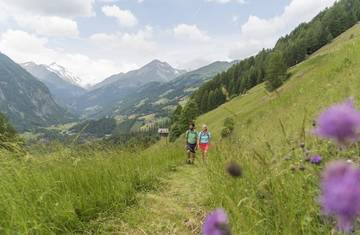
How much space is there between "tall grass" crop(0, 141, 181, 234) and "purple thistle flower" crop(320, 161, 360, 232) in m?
4.26

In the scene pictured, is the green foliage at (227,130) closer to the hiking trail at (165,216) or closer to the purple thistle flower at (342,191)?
the hiking trail at (165,216)

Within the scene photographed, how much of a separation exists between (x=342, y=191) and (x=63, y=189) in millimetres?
6113

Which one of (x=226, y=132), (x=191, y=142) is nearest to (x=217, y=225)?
(x=226, y=132)

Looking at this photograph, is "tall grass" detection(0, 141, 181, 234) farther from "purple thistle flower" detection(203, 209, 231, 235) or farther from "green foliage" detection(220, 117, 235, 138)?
"purple thistle flower" detection(203, 209, 231, 235)

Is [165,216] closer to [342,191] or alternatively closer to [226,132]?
[226,132]

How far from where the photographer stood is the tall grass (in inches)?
201

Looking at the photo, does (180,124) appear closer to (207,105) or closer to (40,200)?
(207,105)

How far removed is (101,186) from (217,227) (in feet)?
19.9

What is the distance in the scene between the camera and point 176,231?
5.44 m

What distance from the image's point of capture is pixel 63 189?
6.39m

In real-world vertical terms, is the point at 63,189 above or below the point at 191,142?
above

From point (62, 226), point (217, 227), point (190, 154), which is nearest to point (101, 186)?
point (62, 226)

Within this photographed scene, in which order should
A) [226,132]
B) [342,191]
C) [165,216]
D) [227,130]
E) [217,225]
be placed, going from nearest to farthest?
[342,191] < [217,225] < [165,216] < [227,130] < [226,132]

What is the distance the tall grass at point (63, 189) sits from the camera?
512 cm
